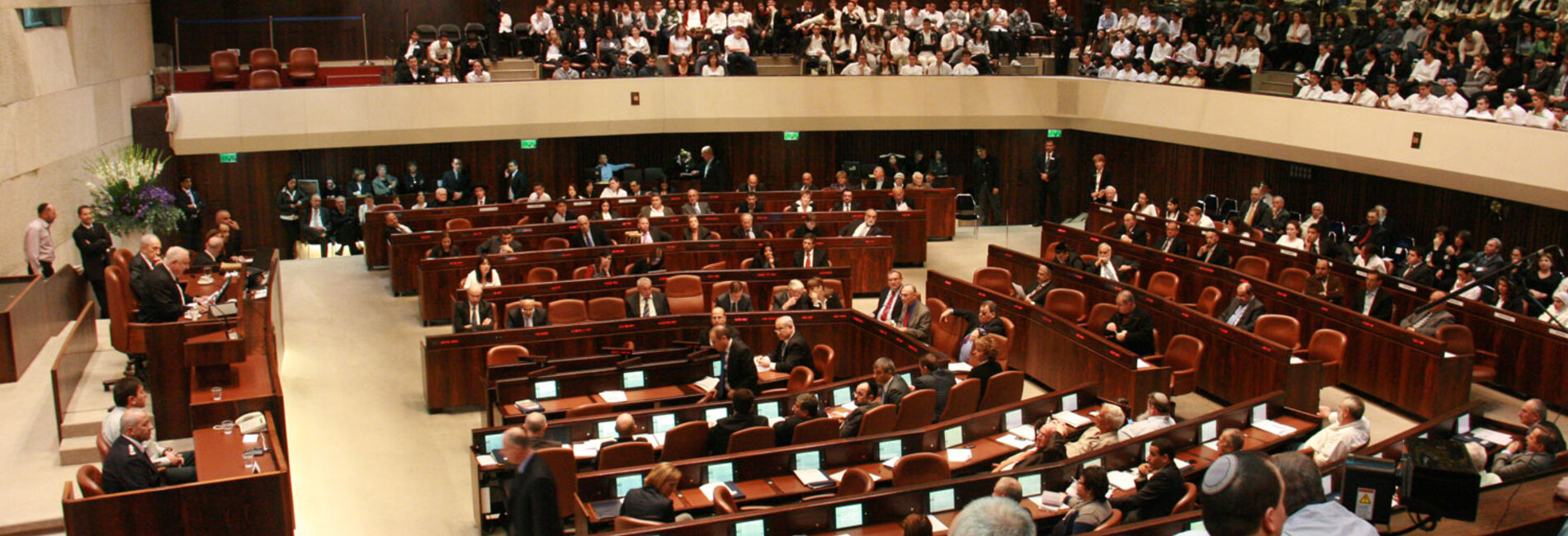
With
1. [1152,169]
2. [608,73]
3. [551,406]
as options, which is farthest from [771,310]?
[1152,169]

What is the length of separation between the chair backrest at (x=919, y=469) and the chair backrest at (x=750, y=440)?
1.03 m

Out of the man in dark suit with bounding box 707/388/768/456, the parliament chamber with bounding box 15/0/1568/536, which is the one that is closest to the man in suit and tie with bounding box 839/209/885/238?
the parliament chamber with bounding box 15/0/1568/536

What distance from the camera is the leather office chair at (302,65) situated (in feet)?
59.7

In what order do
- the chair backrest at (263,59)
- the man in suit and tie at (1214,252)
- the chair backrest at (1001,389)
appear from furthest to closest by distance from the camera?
the chair backrest at (263,59) → the man in suit and tie at (1214,252) → the chair backrest at (1001,389)

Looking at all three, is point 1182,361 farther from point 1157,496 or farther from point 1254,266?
point 1157,496

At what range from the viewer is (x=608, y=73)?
1914 cm

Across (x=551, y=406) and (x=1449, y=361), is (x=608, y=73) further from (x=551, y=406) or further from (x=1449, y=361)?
(x=1449, y=361)

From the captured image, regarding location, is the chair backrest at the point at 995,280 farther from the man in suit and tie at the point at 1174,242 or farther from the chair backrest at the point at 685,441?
the chair backrest at the point at 685,441

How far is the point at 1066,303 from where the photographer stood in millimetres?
12227

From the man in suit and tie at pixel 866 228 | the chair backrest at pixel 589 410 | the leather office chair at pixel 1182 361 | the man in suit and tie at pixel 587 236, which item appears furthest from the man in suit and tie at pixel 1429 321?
the man in suit and tie at pixel 587 236

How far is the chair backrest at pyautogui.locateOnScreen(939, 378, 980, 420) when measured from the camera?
9.40 m

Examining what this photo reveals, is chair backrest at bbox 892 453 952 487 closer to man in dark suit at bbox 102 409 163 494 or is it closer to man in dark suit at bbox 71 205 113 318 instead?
man in dark suit at bbox 102 409 163 494

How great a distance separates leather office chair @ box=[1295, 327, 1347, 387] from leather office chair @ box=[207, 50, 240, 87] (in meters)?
14.4

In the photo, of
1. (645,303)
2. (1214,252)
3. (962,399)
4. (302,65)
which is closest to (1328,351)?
(1214,252)
